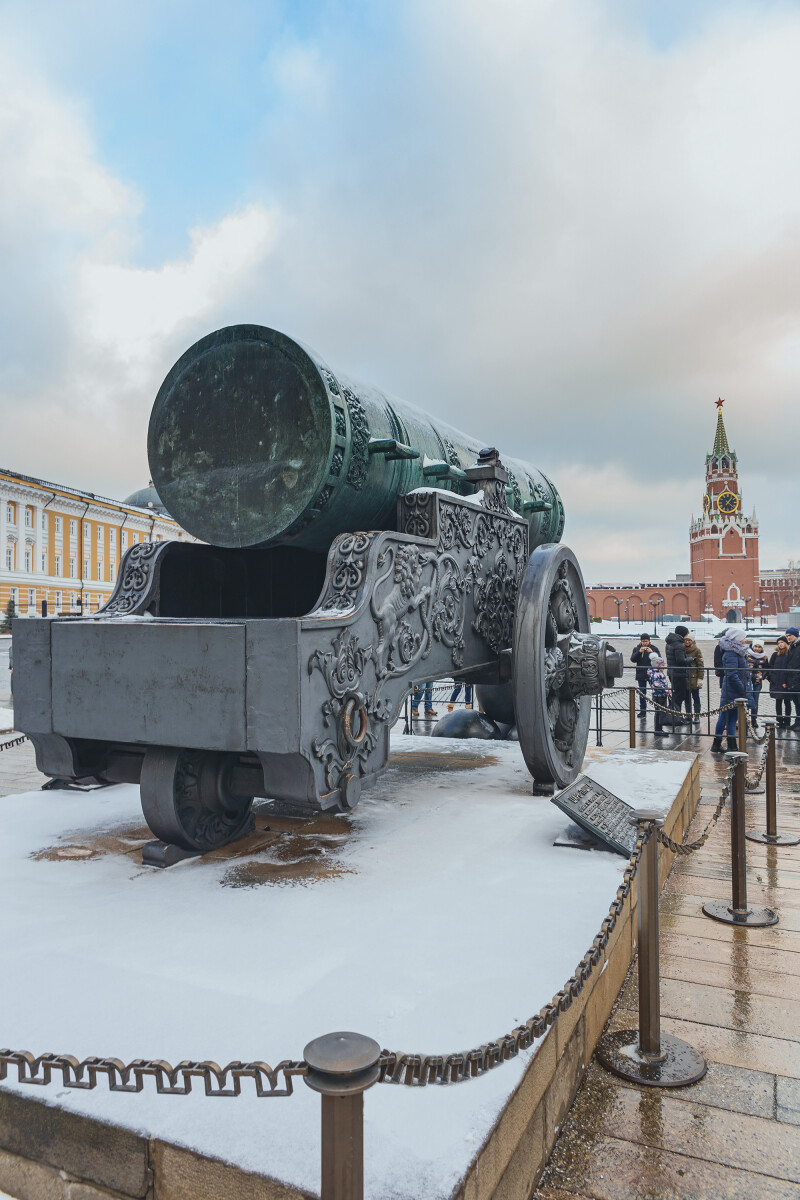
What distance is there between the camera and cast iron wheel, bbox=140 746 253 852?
311cm

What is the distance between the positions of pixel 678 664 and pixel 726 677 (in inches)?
50.5

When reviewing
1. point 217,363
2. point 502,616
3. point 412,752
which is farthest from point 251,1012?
point 412,752

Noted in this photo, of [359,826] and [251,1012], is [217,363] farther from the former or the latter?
[251,1012]

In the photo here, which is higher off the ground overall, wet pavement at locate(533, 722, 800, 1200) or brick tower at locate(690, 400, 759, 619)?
brick tower at locate(690, 400, 759, 619)

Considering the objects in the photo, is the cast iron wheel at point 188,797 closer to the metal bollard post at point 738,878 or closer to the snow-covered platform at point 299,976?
the snow-covered platform at point 299,976

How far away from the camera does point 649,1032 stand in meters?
2.34

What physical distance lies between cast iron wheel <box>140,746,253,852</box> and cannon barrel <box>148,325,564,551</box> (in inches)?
37.1

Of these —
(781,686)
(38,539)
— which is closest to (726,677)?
(781,686)

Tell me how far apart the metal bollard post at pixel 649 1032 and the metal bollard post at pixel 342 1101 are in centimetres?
129

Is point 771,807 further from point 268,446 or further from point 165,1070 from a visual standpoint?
point 165,1070

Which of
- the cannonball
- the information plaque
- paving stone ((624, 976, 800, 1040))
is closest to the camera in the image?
paving stone ((624, 976, 800, 1040))

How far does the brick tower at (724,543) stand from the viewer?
83.6 m

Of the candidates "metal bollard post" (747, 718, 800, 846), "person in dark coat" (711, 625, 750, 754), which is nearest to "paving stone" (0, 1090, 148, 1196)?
"metal bollard post" (747, 718, 800, 846)

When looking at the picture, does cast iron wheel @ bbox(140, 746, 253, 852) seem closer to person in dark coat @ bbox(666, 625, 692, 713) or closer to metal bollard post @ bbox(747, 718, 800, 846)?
metal bollard post @ bbox(747, 718, 800, 846)
